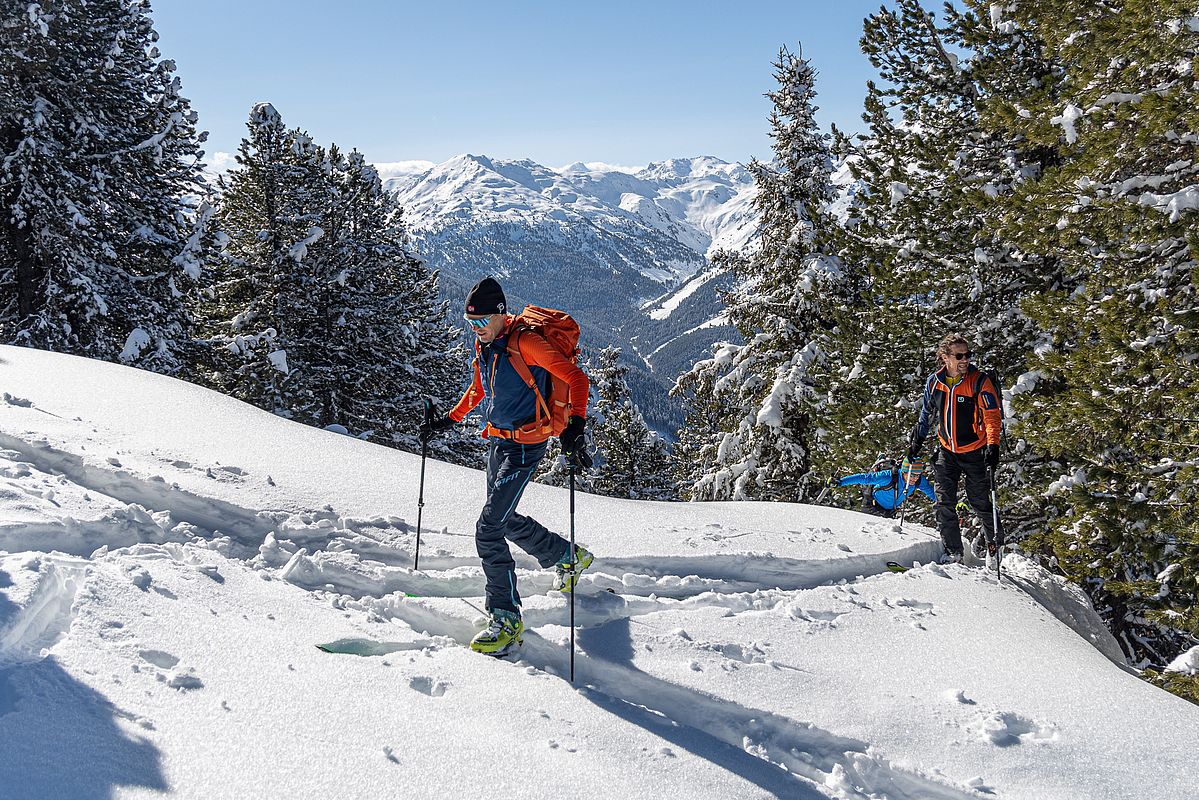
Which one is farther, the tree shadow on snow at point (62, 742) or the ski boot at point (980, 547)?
the ski boot at point (980, 547)

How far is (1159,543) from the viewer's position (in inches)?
288

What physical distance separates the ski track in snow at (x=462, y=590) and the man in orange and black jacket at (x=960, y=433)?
0.82 meters

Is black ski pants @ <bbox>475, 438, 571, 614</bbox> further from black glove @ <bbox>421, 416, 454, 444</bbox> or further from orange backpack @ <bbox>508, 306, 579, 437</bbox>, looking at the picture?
black glove @ <bbox>421, 416, 454, 444</bbox>

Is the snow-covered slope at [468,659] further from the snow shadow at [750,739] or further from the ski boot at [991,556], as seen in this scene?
the ski boot at [991,556]

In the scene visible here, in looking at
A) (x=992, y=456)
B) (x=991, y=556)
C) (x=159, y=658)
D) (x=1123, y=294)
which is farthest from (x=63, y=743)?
(x=1123, y=294)

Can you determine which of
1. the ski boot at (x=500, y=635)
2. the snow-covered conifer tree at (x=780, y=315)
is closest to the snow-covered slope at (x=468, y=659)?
the ski boot at (x=500, y=635)

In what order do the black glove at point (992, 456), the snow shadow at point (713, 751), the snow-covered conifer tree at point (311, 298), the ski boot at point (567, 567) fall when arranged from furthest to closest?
the snow-covered conifer tree at point (311, 298) < the black glove at point (992, 456) < the ski boot at point (567, 567) < the snow shadow at point (713, 751)

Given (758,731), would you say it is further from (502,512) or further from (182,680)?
(182,680)

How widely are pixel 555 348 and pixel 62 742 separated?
3.21 meters

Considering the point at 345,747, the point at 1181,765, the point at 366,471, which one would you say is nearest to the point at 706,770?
the point at 345,747

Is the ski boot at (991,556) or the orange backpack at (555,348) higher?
the orange backpack at (555,348)

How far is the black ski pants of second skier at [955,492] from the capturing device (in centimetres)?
776

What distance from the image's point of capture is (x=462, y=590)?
5691 millimetres

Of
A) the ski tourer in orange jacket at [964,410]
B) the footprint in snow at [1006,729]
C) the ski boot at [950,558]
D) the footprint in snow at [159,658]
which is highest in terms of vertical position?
the ski tourer in orange jacket at [964,410]
